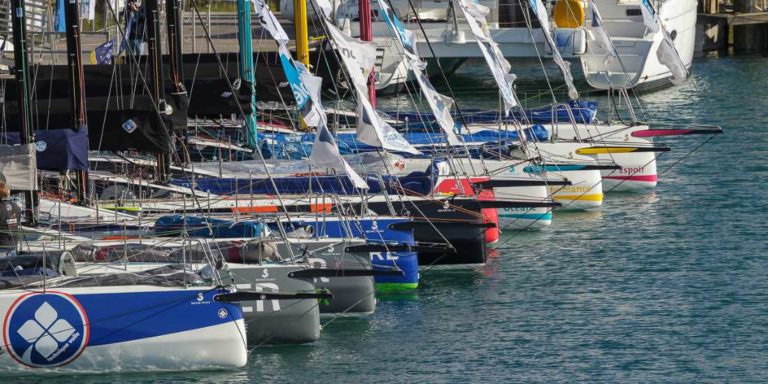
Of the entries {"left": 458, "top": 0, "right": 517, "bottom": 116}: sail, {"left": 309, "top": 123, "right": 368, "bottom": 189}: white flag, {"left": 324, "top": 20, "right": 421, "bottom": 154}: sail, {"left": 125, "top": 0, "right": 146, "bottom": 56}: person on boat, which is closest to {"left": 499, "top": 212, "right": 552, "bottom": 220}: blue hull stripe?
{"left": 458, "top": 0, "right": 517, "bottom": 116}: sail

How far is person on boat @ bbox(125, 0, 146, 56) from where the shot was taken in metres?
36.0

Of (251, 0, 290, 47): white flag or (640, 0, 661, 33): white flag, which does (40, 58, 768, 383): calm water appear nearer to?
(640, 0, 661, 33): white flag

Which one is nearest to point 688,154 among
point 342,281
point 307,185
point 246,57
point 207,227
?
point 246,57

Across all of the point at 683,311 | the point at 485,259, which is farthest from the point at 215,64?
the point at 683,311

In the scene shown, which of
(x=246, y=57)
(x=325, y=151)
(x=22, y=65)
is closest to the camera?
(x=325, y=151)

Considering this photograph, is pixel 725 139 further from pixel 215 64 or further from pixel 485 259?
pixel 485 259

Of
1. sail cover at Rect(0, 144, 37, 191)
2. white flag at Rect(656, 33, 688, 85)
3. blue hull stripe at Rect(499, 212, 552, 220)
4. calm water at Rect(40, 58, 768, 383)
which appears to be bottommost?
calm water at Rect(40, 58, 768, 383)

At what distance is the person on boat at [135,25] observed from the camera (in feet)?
118

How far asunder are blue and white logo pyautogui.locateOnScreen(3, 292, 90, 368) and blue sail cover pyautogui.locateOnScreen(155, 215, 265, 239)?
13.3 ft

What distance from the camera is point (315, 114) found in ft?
82.6

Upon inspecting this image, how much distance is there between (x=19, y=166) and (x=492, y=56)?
12.3 meters

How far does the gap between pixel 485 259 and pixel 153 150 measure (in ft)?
21.3

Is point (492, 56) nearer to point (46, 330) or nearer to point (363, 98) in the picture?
point (363, 98)

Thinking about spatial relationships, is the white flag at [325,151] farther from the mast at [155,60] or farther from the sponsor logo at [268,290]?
the mast at [155,60]
